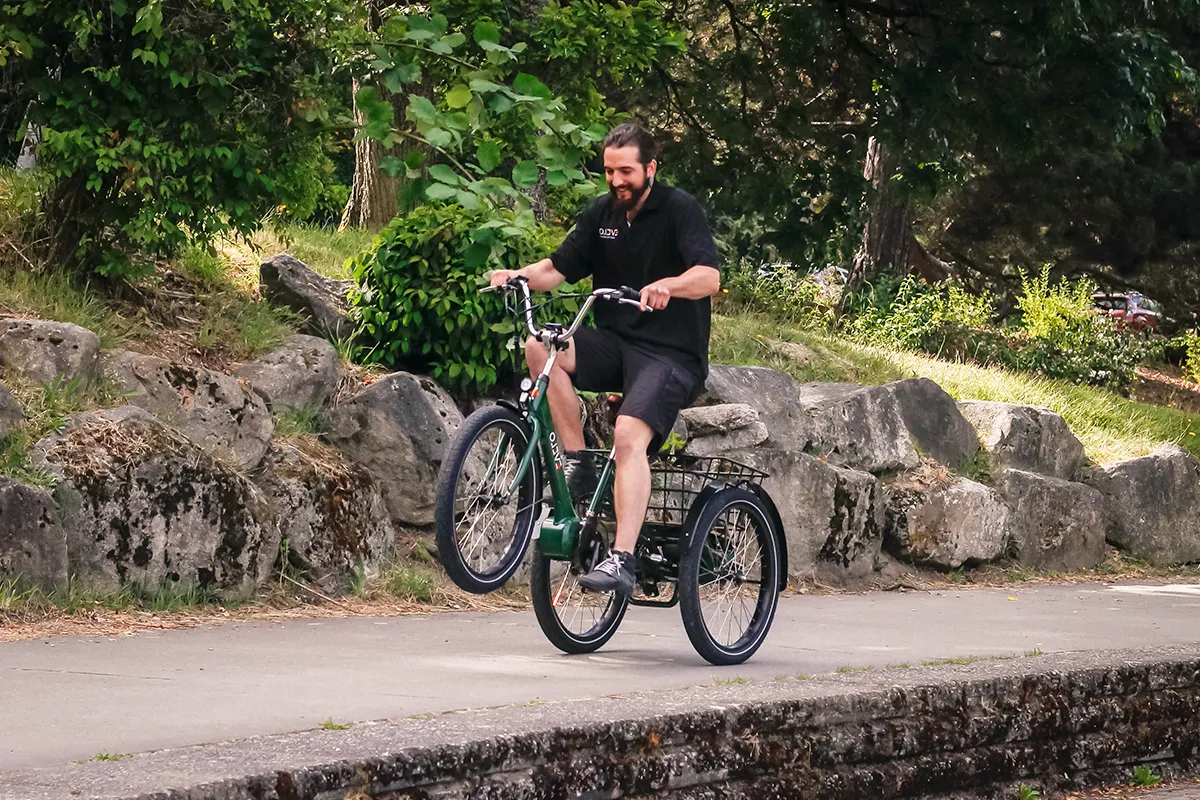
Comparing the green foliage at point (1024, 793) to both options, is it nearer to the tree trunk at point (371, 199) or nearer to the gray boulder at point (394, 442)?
the gray boulder at point (394, 442)

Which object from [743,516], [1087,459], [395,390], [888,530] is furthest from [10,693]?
[1087,459]

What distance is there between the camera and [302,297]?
9.42 meters

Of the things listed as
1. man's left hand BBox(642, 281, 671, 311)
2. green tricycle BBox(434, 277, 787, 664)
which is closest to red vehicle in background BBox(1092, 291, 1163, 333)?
green tricycle BBox(434, 277, 787, 664)

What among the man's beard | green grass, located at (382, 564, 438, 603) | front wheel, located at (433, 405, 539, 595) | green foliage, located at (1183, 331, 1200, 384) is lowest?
green grass, located at (382, 564, 438, 603)

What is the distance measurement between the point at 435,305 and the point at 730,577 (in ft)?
9.84

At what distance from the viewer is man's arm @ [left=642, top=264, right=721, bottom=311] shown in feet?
19.1

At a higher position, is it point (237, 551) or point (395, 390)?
point (395, 390)

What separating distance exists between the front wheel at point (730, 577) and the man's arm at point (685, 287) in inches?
37.0

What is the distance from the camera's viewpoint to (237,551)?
24.5 ft

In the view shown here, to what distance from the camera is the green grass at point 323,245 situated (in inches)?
428

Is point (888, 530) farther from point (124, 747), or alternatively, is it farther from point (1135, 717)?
point (124, 747)

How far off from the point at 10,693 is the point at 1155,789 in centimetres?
446

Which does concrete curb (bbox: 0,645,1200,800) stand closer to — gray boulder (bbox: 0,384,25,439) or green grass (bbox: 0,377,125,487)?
green grass (bbox: 0,377,125,487)

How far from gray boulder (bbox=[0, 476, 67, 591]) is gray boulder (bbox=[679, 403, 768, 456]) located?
173 inches
